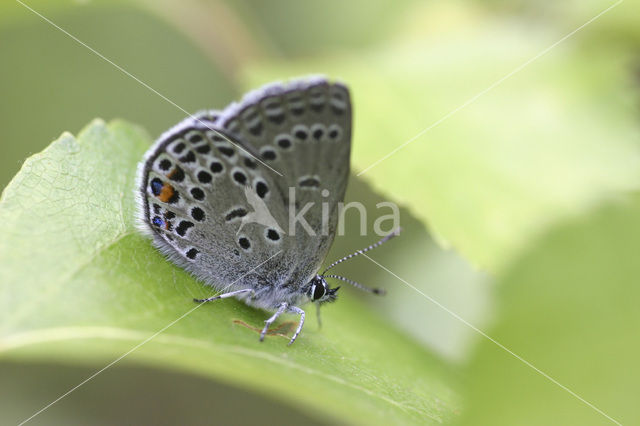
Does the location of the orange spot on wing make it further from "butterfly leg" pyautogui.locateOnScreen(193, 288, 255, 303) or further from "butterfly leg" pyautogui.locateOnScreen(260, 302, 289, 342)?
"butterfly leg" pyautogui.locateOnScreen(260, 302, 289, 342)

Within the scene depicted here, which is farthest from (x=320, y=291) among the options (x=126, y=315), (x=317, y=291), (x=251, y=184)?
(x=126, y=315)

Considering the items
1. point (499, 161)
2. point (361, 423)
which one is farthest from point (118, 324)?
point (499, 161)

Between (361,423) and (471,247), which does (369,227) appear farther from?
(361,423)

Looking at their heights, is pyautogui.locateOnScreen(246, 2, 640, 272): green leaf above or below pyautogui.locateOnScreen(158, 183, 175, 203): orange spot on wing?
above

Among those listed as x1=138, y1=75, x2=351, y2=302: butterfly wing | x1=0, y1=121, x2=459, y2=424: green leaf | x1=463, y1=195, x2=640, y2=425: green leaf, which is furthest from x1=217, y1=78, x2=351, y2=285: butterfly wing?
x1=463, y1=195, x2=640, y2=425: green leaf

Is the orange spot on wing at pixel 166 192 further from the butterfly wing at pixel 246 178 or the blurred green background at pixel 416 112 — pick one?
the blurred green background at pixel 416 112
